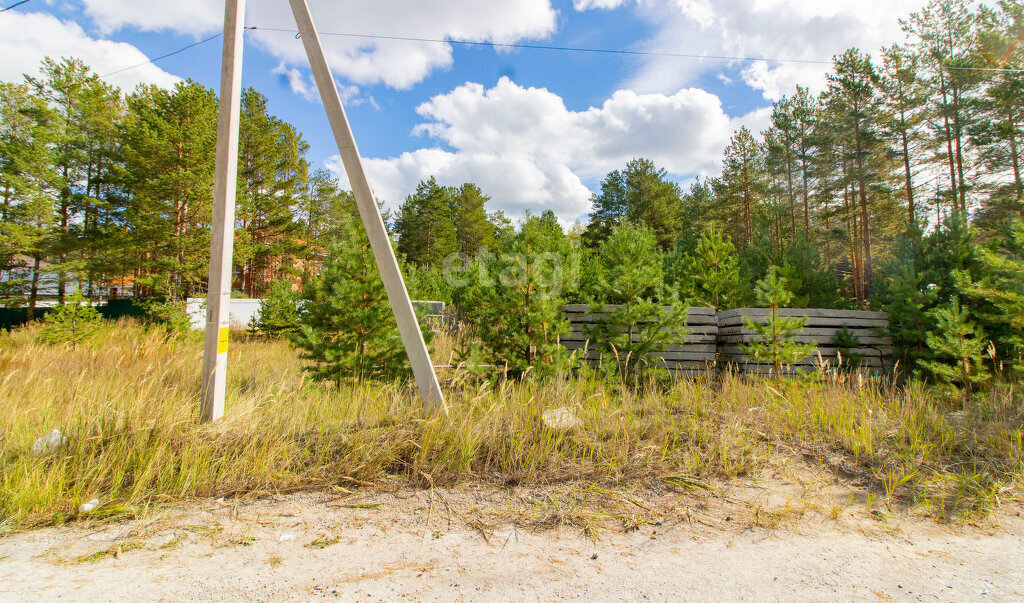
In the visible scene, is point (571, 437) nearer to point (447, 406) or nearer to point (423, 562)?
point (447, 406)

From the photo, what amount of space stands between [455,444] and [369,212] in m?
2.37

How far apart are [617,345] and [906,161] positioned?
914 inches

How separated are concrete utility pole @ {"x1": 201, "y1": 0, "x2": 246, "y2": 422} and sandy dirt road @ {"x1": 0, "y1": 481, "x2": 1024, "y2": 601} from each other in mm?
1216

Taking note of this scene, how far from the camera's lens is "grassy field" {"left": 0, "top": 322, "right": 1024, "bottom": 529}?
9.73ft

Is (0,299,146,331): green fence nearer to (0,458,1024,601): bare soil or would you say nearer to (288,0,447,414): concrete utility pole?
(288,0,447,414): concrete utility pole

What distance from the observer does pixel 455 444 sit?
3496 millimetres

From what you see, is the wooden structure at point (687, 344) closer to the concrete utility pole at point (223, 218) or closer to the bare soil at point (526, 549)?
the bare soil at point (526, 549)

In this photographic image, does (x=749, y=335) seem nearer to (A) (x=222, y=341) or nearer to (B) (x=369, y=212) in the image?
(B) (x=369, y=212)

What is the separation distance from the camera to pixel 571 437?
12.4 ft

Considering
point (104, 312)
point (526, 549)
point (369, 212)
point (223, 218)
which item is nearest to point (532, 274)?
point (369, 212)

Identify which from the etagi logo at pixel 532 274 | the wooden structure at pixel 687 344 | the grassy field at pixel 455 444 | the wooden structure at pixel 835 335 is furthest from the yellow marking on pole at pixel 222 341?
the wooden structure at pixel 835 335

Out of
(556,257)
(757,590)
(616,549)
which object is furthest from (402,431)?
(556,257)

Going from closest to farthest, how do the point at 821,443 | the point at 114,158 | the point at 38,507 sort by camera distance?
Result: the point at 38,507, the point at 821,443, the point at 114,158

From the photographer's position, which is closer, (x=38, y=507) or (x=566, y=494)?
(x=38, y=507)
